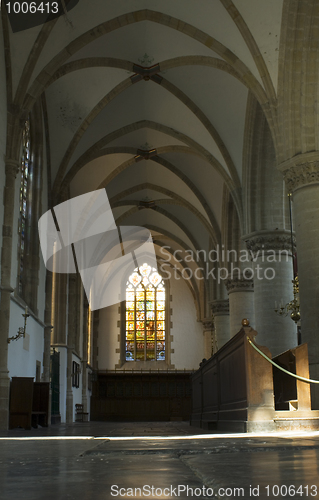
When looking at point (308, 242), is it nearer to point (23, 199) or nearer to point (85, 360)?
point (23, 199)

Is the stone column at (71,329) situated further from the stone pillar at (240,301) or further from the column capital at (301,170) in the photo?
the column capital at (301,170)

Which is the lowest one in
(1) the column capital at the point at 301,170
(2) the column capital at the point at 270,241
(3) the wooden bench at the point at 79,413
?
(3) the wooden bench at the point at 79,413

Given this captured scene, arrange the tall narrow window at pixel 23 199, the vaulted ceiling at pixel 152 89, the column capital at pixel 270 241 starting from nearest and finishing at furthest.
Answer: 1. the vaulted ceiling at pixel 152 89
2. the column capital at pixel 270 241
3. the tall narrow window at pixel 23 199

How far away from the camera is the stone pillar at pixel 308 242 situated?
32.2 feet

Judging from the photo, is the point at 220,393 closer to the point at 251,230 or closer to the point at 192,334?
the point at 251,230

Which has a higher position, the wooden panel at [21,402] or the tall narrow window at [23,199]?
the tall narrow window at [23,199]

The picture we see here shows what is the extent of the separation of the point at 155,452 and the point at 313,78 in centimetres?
982

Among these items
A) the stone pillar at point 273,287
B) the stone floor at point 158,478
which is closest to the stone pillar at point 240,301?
the stone pillar at point 273,287

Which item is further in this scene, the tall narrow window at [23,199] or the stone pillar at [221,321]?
the stone pillar at [221,321]

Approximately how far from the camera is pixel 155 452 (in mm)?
3324

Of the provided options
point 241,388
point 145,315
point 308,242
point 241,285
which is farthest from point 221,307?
point 241,388

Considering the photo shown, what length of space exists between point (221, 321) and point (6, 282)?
514 inches

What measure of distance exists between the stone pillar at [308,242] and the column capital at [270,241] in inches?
123

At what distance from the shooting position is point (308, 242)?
10359mm
